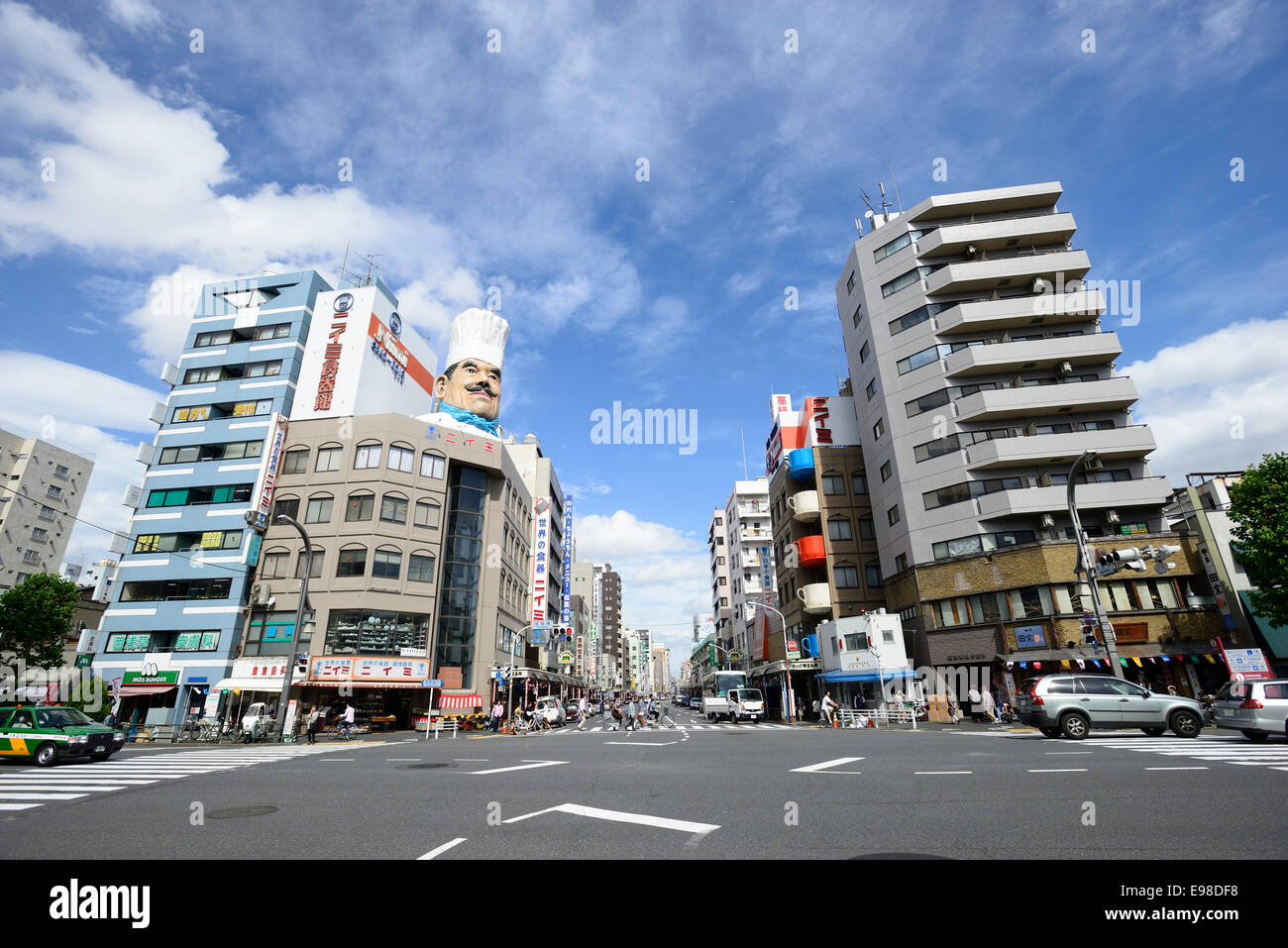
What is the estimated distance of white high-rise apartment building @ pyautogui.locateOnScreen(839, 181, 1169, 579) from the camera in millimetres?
34688

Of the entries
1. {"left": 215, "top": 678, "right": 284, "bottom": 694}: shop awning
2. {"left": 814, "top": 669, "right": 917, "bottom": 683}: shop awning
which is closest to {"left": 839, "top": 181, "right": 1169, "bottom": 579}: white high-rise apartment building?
{"left": 814, "top": 669, "right": 917, "bottom": 683}: shop awning

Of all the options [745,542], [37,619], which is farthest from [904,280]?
[37,619]

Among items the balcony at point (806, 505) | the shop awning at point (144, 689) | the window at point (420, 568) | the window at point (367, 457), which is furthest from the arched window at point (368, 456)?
the balcony at point (806, 505)

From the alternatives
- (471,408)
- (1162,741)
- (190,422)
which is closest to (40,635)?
(190,422)

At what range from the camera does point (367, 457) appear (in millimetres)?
41562

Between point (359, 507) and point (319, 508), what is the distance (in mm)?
2818

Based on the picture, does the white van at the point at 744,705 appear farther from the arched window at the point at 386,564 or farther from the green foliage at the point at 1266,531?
the green foliage at the point at 1266,531

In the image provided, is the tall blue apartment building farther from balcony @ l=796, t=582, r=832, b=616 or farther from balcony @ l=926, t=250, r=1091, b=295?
balcony @ l=926, t=250, r=1091, b=295

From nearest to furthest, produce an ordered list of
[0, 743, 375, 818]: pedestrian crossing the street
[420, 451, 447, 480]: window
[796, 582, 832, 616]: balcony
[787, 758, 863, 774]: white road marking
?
[0, 743, 375, 818]: pedestrian crossing the street
[787, 758, 863, 774]: white road marking
[420, 451, 447, 480]: window
[796, 582, 832, 616]: balcony

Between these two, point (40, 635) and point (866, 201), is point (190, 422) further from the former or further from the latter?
point (866, 201)

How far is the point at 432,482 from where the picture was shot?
42906 mm

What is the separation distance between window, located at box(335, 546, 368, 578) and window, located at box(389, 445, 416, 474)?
6.09 meters

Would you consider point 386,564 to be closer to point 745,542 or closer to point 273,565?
point 273,565

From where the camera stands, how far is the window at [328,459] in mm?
41469
